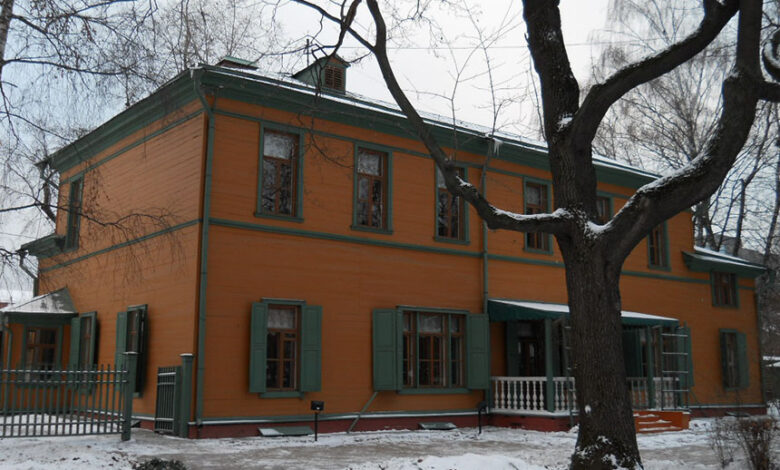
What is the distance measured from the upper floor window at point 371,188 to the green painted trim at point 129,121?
4.05 metres

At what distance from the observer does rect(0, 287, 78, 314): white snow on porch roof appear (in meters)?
18.6

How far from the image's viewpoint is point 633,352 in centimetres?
2127

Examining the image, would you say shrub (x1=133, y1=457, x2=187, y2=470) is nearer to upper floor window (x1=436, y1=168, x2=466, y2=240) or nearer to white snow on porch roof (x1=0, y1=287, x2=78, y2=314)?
upper floor window (x1=436, y1=168, x2=466, y2=240)

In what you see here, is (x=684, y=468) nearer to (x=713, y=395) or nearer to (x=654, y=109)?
(x=713, y=395)

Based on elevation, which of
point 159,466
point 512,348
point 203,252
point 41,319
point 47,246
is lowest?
point 159,466

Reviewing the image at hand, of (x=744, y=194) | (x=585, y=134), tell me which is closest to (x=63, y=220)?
(x=585, y=134)

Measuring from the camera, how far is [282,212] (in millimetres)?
16281

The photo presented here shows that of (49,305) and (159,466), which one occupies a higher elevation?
(49,305)

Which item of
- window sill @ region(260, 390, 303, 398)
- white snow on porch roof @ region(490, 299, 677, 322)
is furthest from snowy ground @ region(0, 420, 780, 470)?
white snow on porch roof @ region(490, 299, 677, 322)

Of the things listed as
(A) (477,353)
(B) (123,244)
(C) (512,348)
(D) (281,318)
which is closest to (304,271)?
(D) (281,318)

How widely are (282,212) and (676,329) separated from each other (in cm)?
1327

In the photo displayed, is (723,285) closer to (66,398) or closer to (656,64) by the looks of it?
(656,64)

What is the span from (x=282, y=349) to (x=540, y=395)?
629 cm

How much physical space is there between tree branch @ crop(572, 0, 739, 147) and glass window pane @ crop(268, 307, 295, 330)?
8.02 m
